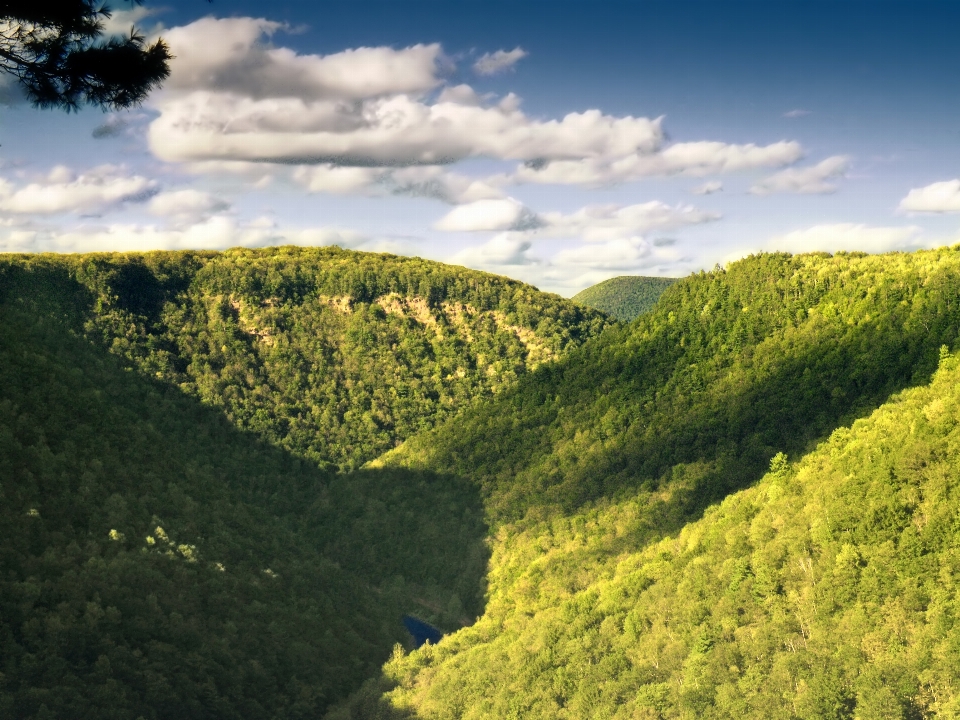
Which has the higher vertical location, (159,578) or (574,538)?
(159,578)

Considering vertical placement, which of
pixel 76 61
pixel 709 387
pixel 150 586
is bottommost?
pixel 150 586

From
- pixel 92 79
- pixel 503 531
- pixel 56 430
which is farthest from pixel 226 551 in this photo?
pixel 92 79

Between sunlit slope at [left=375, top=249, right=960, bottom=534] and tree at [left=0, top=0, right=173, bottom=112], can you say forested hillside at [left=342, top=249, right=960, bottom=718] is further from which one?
tree at [left=0, top=0, right=173, bottom=112]

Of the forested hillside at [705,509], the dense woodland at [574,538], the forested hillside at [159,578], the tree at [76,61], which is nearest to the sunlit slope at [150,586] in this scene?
the forested hillside at [159,578]

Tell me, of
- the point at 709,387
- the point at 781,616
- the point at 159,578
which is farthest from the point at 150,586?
the point at 709,387

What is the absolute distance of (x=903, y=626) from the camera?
81062 mm

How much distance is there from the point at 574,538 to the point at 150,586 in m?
71.6

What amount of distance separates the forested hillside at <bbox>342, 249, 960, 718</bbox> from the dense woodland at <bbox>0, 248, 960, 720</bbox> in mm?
395

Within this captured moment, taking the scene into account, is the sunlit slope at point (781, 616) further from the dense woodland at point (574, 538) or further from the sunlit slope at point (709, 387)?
the sunlit slope at point (709, 387)

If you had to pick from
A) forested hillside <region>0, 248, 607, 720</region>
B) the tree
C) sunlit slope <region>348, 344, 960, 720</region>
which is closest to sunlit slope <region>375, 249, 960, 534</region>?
forested hillside <region>0, 248, 607, 720</region>

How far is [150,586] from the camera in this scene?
335 ft

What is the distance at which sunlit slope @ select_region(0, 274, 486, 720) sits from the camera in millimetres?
88250

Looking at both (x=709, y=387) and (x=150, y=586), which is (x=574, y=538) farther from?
(x=150, y=586)

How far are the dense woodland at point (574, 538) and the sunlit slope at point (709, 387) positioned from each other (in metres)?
0.58
